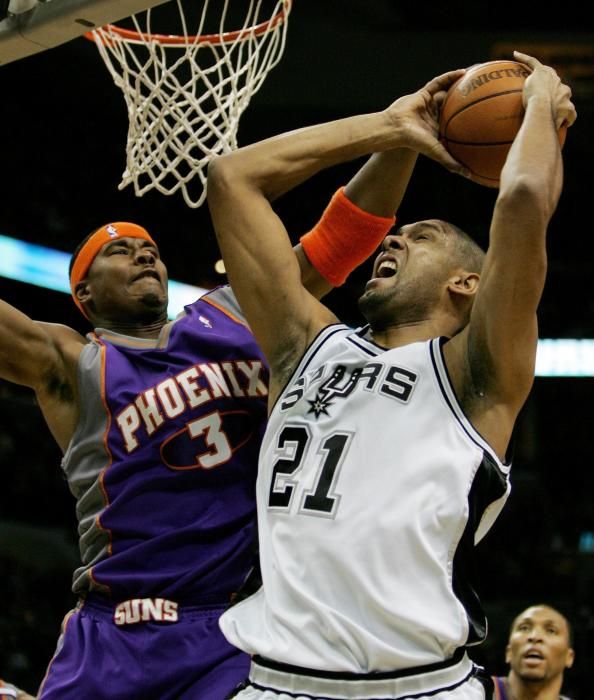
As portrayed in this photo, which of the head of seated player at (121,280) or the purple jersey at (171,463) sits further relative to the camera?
the head of seated player at (121,280)

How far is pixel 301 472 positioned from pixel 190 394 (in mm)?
692

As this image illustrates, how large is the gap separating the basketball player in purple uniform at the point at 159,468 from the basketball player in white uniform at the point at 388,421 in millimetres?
362

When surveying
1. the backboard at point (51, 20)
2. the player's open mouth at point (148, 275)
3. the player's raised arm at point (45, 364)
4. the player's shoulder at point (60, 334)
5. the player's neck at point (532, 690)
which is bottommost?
the player's neck at point (532, 690)

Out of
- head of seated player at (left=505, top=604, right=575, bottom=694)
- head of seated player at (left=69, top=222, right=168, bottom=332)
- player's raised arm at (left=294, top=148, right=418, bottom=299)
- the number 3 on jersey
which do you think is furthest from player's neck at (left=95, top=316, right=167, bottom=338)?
head of seated player at (left=505, top=604, right=575, bottom=694)

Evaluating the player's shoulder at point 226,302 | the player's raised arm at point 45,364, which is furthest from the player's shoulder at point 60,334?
the player's shoulder at point 226,302

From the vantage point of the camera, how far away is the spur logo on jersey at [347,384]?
2.81m

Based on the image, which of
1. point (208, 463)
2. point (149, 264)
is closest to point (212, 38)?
point (149, 264)

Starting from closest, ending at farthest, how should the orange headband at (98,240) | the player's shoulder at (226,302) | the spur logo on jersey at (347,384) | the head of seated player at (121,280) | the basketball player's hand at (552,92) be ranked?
the spur logo on jersey at (347,384)
the basketball player's hand at (552,92)
the player's shoulder at (226,302)
the head of seated player at (121,280)
the orange headband at (98,240)

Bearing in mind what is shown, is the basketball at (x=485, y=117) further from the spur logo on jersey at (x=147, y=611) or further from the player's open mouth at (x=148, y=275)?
the spur logo on jersey at (x=147, y=611)

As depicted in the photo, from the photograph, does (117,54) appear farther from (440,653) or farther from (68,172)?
(68,172)

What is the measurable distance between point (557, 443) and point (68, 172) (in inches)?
272

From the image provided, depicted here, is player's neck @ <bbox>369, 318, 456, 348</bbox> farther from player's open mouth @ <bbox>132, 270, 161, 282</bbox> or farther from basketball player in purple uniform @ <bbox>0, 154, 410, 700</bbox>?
player's open mouth @ <bbox>132, 270, 161, 282</bbox>

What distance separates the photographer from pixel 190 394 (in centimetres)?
337

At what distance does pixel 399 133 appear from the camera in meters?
3.11
